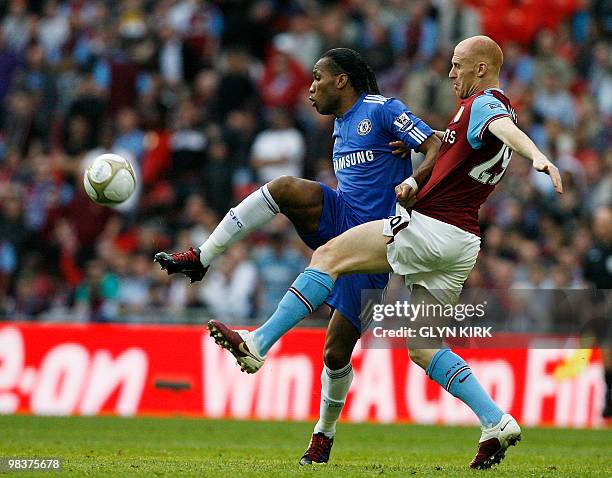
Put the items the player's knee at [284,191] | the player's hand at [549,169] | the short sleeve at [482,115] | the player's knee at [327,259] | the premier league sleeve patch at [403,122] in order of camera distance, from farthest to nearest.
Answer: the premier league sleeve patch at [403,122] → the player's knee at [284,191] → the player's knee at [327,259] → the short sleeve at [482,115] → the player's hand at [549,169]

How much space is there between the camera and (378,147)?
8273mm

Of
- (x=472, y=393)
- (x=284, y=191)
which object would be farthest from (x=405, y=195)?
(x=472, y=393)

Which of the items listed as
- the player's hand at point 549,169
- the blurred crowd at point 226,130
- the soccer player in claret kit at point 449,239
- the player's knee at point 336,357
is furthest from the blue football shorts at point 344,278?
the blurred crowd at point 226,130

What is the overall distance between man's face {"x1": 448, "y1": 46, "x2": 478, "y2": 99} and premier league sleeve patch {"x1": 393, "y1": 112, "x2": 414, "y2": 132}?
0.39 metres

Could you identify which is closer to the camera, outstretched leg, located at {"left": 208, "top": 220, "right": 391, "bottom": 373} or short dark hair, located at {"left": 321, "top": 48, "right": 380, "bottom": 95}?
outstretched leg, located at {"left": 208, "top": 220, "right": 391, "bottom": 373}

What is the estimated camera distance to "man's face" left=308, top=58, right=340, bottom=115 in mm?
8414

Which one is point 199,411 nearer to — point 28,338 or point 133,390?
point 133,390

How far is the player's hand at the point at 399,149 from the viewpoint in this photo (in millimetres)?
8211

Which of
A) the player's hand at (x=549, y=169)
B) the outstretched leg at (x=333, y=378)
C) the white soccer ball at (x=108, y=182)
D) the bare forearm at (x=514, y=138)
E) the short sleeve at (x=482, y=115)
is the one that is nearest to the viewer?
the player's hand at (x=549, y=169)

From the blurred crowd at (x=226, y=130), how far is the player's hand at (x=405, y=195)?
662 cm

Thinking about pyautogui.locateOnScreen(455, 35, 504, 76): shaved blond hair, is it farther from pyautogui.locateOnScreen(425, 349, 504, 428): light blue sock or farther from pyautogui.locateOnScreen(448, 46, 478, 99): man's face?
pyautogui.locateOnScreen(425, 349, 504, 428): light blue sock

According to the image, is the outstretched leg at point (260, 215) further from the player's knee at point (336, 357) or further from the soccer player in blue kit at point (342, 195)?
the player's knee at point (336, 357)

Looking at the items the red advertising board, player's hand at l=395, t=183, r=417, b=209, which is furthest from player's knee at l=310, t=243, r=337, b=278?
the red advertising board

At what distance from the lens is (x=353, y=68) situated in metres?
8.46
